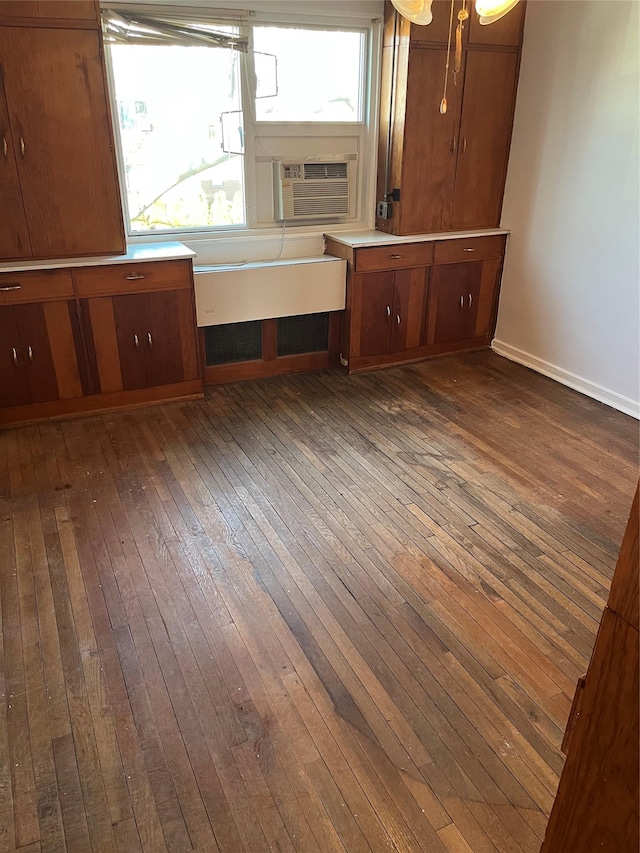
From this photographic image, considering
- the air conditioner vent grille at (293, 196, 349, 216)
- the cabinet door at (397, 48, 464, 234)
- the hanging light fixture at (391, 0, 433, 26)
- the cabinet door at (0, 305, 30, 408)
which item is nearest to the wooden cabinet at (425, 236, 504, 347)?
the cabinet door at (397, 48, 464, 234)

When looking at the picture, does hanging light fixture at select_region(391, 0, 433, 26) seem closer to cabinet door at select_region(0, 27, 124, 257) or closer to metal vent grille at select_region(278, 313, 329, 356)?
cabinet door at select_region(0, 27, 124, 257)

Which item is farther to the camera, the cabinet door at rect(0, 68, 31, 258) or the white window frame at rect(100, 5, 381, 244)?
the white window frame at rect(100, 5, 381, 244)

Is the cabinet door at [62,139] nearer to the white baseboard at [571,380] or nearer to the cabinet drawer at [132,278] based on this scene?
the cabinet drawer at [132,278]

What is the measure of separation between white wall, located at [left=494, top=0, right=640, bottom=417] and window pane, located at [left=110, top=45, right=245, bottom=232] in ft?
6.50

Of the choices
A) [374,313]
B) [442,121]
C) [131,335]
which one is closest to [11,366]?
[131,335]

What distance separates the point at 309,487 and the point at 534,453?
1.29m

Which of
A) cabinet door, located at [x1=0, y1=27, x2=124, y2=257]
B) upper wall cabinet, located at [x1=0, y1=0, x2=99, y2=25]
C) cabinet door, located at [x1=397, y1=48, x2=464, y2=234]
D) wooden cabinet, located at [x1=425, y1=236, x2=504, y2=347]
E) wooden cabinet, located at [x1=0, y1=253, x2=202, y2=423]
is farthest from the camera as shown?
wooden cabinet, located at [x1=425, y1=236, x2=504, y2=347]

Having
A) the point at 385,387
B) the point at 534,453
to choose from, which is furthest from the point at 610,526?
the point at 385,387

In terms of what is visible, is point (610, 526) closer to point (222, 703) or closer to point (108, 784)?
point (222, 703)

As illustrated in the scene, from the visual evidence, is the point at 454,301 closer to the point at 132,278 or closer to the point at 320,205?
the point at 320,205

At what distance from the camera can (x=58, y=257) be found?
3.55 m

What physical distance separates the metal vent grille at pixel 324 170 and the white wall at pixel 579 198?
1.25 metres

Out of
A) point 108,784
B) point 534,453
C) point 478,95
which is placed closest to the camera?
point 108,784

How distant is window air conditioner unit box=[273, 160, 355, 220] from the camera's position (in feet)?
13.7
